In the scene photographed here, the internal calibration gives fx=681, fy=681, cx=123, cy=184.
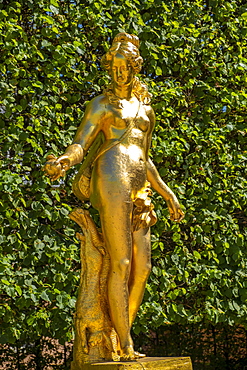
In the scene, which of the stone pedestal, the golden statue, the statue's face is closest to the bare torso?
the golden statue

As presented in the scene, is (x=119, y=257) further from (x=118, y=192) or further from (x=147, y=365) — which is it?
(x=147, y=365)

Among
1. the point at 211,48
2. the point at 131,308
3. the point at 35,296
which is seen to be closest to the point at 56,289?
the point at 35,296

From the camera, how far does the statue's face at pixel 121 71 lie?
157 inches

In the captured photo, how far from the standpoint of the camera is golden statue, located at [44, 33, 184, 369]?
380cm

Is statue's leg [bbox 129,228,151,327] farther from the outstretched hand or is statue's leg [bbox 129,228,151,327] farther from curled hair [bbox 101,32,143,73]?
curled hair [bbox 101,32,143,73]

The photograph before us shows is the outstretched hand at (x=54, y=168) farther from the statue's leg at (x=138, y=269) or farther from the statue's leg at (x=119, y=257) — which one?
the statue's leg at (x=138, y=269)

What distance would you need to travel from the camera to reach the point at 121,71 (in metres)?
4.00

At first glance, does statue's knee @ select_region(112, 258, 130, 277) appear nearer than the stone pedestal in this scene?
No

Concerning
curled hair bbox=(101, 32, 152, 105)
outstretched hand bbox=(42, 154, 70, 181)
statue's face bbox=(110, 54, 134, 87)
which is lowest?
outstretched hand bbox=(42, 154, 70, 181)

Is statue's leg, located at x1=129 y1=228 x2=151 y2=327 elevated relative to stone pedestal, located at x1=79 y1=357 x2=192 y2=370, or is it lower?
elevated

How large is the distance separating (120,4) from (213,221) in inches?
86.1

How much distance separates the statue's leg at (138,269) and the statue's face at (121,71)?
35.0 inches

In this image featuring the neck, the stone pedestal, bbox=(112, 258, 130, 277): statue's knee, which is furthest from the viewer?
the neck

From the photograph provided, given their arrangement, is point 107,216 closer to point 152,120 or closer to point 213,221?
point 152,120
